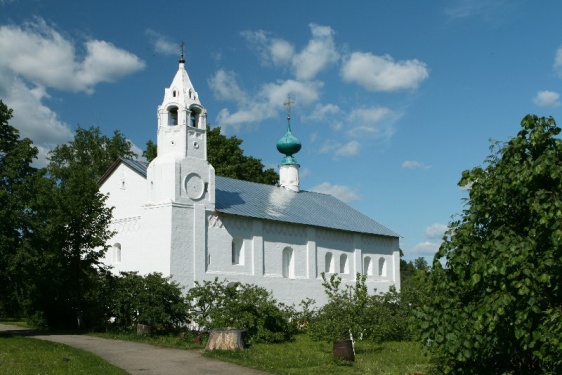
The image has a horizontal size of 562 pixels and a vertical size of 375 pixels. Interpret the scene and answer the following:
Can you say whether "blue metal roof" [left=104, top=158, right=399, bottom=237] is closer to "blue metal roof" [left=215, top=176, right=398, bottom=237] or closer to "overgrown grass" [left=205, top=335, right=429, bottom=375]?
"blue metal roof" [left=215, top=176, right=398, bottom=237]

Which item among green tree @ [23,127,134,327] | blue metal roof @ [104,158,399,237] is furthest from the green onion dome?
Result: green tree @ [23,127,134,327]

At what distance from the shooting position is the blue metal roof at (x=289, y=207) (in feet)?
99.6

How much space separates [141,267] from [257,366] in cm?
1362

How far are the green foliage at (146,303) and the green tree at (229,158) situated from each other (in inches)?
828

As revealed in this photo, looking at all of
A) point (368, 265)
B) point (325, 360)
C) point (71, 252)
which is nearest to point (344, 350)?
point (325, 360)

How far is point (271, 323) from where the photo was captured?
2169 cm

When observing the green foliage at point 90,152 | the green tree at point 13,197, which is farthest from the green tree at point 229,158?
the green tree at point 13,197

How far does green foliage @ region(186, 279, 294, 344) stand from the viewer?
2070 cm

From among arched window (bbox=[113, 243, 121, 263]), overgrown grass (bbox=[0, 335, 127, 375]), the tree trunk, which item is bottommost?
overgrown grass (bbox=[0, 335, 127, 375])

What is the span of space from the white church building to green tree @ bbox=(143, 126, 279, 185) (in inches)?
360

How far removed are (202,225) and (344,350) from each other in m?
→ 12.5

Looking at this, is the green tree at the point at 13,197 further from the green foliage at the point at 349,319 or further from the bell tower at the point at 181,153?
the green foliage at the point at 349,319

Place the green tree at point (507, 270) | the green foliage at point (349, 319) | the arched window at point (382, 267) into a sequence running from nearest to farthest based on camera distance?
the green tree at point (507, 270) → the green foliage at point (349, 319) → the arched window at point (382, 267)

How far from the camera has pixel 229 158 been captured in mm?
44875
